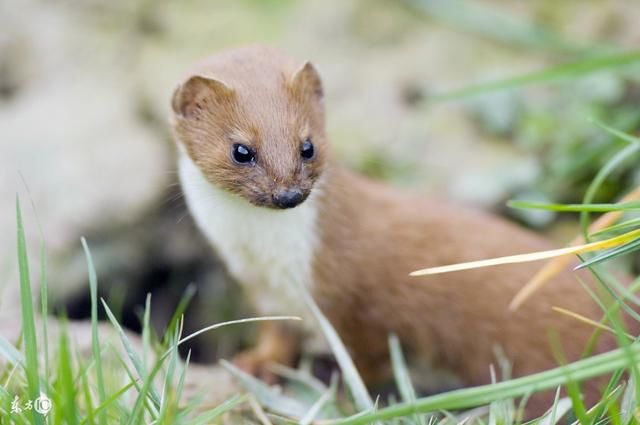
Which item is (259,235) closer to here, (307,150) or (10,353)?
(307,150)

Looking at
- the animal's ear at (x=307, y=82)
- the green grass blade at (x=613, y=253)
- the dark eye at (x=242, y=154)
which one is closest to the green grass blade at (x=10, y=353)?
the dark eye at (x=242, y=154)

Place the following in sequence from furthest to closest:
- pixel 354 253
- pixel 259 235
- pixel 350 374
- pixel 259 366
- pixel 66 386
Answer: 1. pixel 259 366
2. pixel 354 253
3. pixel 259 235
4. pixel 350 374
5. pixel 66 386

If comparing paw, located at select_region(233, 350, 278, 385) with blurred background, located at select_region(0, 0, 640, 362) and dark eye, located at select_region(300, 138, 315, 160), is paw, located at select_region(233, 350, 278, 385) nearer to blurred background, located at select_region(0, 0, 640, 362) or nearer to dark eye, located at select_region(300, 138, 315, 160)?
blurred background, located at select_region(0, 0, 640, 362)

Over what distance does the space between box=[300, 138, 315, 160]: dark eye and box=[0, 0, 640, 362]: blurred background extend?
207cm

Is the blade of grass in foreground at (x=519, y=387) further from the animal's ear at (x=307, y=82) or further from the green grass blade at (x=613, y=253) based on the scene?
the animal's ear at (x=307, y=82)

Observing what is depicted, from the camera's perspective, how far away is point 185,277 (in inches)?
247

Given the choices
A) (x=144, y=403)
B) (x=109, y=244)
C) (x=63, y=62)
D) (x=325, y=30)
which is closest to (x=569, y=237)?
(x=325, y=30)

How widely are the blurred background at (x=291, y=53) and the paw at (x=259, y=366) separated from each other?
113cm

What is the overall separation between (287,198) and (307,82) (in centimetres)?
71

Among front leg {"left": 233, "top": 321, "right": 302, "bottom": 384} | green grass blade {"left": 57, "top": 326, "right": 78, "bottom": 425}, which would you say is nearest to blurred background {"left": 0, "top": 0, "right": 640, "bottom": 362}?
front leg {"left": 233, "top": 321, "right": 302, "bottom": 384}

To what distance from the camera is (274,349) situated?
484cm

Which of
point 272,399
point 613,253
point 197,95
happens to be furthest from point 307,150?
point 613,253

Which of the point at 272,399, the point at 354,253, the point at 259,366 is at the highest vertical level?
the point at 354,253

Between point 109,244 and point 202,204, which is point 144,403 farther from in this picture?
point 109,244
